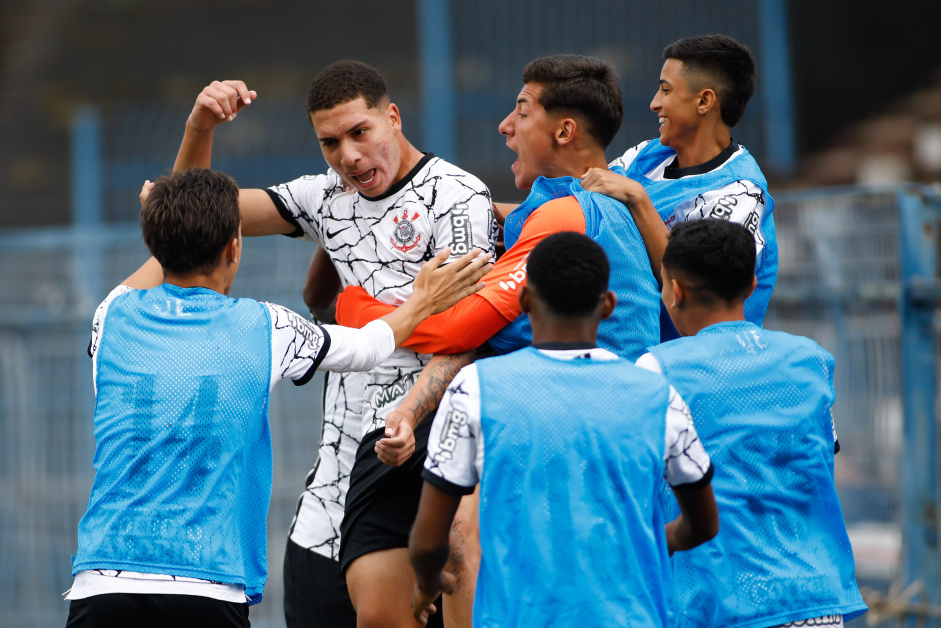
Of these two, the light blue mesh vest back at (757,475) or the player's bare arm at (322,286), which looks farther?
the player's bare arm at (322,286)

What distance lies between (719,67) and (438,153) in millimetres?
6701

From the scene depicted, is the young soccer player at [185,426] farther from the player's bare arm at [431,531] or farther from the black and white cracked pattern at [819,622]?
the black and white cracked pattern at [819,622]

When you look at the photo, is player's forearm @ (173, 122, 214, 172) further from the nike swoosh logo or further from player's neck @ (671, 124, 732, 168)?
player's neck @ (671, 124, 732, 168)

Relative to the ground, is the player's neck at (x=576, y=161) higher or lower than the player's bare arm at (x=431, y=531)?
higher

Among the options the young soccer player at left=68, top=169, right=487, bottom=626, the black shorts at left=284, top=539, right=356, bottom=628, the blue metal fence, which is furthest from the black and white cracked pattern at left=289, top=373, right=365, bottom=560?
the blue metal fence

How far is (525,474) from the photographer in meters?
2.46

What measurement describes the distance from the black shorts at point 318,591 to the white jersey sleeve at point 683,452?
174 cm

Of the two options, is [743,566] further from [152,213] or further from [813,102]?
[813,102]

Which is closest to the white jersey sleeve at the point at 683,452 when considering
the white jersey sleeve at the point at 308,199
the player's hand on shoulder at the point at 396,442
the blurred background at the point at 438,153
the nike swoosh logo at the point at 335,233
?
the player's hand on shoulder at the point at 396,442

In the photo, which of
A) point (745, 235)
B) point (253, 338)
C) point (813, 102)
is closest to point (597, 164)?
point (745, 235)

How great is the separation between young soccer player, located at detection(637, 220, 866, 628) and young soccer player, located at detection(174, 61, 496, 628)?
889 mm

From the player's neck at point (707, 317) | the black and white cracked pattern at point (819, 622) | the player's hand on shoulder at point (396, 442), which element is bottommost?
the black and white cracked pattern at point (819, 622)

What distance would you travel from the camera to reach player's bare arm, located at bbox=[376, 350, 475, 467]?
10.1 ft

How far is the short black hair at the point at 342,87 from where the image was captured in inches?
137
